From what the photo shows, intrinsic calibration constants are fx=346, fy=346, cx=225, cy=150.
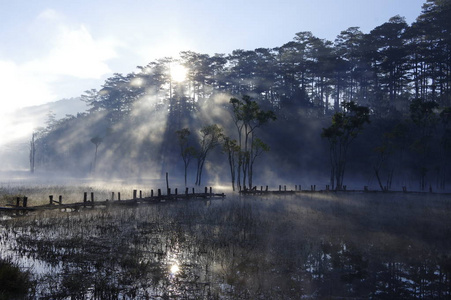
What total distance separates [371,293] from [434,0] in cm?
7580

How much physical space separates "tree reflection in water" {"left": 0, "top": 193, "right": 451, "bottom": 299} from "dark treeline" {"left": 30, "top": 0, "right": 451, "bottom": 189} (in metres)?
37.5

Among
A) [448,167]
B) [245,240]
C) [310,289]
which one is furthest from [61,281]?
[448,167]

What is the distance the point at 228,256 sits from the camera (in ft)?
46.3

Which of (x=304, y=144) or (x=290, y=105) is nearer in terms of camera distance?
(x=304, y=144)

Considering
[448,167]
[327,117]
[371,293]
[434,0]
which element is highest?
[434,0]

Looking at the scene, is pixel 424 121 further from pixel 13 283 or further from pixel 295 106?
pixel 13 283

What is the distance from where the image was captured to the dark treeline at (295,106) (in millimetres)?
69000

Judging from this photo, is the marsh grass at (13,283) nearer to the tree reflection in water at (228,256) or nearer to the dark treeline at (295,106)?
the tree reflection in water at (228,256)

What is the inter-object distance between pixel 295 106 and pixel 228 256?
265ft

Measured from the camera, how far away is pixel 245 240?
1717 cm

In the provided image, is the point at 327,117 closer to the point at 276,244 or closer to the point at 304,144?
the point at 304,144

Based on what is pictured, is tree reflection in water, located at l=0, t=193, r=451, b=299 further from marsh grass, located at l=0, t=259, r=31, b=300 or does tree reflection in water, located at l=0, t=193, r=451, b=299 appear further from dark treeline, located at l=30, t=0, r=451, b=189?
dark treeline, located at l=30, t=0, r=451, b=189

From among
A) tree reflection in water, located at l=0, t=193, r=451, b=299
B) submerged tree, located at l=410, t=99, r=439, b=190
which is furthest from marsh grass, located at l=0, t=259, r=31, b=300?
submerged tree, located at l=410, t=99, r=439, b=190

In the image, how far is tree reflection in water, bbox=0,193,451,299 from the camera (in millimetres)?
10555
